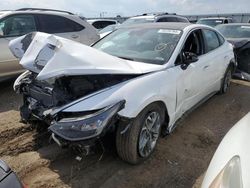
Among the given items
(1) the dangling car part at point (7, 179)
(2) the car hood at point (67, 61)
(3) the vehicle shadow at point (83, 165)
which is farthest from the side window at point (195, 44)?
(1) the dangling car part at point (7, 179)

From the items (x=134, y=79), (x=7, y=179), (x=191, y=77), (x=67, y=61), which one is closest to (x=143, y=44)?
(x=191, y=77)

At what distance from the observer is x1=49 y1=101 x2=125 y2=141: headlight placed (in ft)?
9.15

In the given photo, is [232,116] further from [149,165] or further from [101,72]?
[101,72]

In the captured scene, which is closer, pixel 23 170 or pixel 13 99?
pixel 23 170

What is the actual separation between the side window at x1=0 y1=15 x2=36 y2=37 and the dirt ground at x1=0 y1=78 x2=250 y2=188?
2.29 m

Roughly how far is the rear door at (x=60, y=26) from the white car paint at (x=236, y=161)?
563 centimetres

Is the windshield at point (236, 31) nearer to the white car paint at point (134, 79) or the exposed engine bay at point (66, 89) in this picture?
the white car paint at point (134, 79)

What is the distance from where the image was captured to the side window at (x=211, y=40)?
16.5ft

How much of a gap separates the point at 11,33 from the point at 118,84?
4.07 metres

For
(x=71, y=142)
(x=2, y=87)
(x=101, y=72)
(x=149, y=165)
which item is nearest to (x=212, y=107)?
(x=149, y=165)

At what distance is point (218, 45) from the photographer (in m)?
5.61

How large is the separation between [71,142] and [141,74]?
1169 mm

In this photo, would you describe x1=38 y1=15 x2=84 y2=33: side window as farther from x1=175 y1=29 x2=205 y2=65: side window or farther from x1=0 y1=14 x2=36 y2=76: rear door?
x1=175 y1=29 x2=205 y2=65: side window

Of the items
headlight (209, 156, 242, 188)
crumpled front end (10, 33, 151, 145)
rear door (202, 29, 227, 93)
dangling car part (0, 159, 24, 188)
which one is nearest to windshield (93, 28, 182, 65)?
crumpled front end (10, 33, 151, 145)
